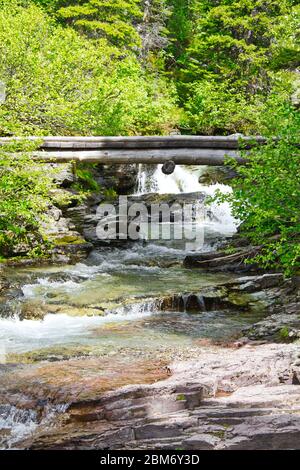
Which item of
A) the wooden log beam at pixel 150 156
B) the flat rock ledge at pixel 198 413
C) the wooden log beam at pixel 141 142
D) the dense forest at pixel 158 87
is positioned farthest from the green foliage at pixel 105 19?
the flat rock ledge at pixel 198 413

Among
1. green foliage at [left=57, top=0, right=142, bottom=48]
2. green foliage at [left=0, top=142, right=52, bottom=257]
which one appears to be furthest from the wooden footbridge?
green foliage at [left=57, top=0, right=142, bottom=48]

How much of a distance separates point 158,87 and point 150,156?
2024 centimetres

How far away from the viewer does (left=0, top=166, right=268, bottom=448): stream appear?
7582mm

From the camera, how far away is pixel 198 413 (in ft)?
21.1

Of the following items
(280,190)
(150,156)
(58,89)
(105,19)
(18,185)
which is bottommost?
(280,190)

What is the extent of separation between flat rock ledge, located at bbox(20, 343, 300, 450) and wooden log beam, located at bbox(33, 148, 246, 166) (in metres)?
8.81

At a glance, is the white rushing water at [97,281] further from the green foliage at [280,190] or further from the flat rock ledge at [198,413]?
the green foliage at [280,190]

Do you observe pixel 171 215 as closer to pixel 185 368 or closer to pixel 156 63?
pixel 185 368

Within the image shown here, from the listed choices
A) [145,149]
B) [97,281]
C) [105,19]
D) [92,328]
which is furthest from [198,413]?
[105,19]

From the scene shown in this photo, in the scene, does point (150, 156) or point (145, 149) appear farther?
point (145, 149)

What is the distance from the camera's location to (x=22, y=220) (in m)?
16.7

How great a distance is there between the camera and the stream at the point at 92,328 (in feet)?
24.9

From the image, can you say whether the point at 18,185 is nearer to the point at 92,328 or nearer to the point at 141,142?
the point at 141,142

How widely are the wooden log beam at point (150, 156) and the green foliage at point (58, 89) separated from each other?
127 centimetres
